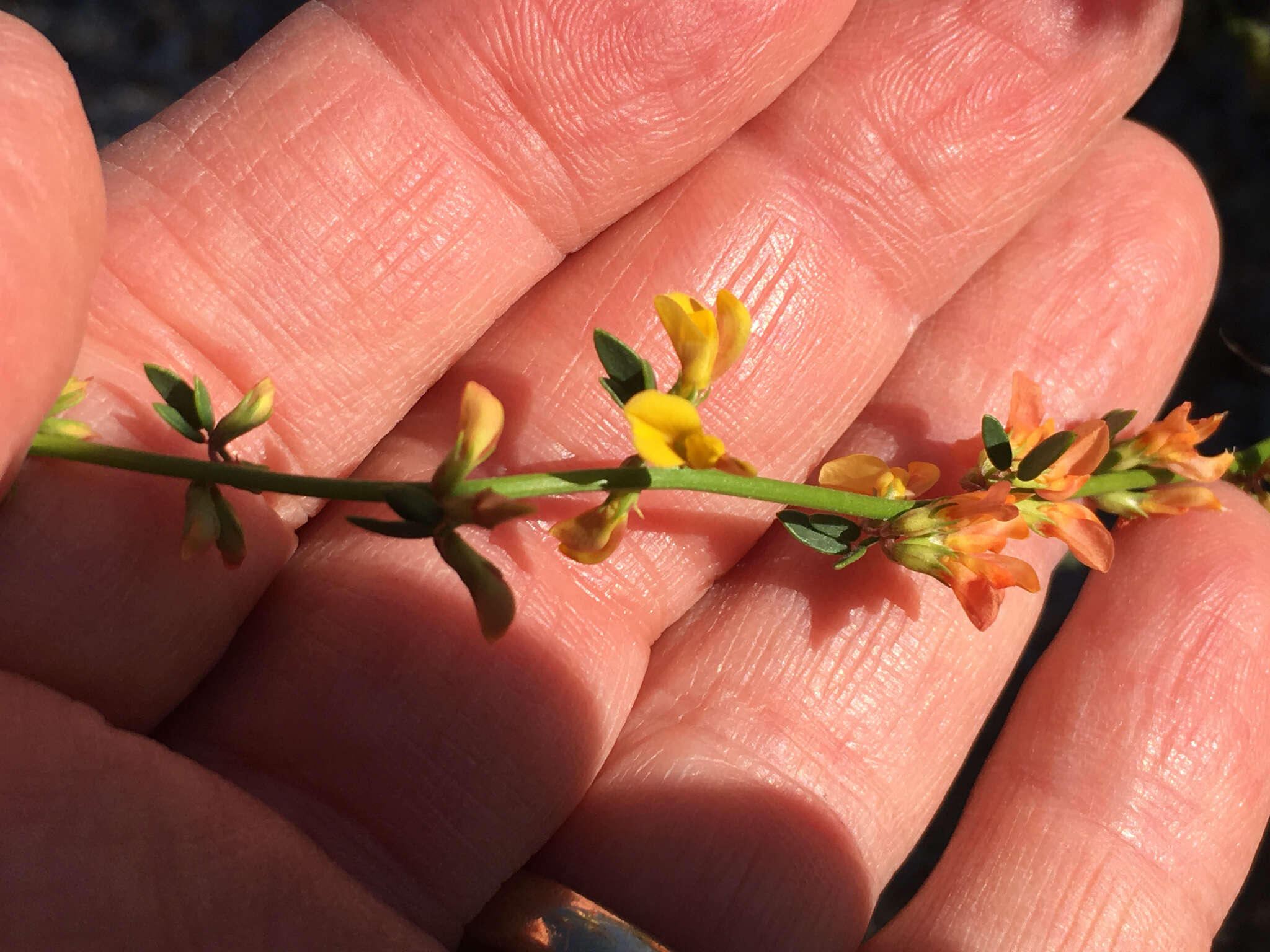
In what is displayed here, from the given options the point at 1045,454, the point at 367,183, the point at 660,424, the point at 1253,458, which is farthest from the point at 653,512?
the point at 1253,458

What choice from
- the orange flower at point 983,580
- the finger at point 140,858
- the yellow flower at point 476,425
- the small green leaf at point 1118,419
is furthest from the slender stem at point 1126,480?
the finger at point 140,858

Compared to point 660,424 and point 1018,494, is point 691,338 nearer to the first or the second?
point 660,424

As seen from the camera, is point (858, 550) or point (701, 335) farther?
point (858, 550)

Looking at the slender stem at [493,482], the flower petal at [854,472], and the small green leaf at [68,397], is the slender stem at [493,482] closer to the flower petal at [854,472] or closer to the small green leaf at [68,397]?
the small green leaf at [68,397]

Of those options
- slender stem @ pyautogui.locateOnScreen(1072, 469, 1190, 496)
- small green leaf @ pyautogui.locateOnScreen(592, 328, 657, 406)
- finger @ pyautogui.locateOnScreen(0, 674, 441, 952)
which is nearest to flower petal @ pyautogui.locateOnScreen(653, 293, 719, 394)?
small green leaf @ pyautogui.locateOnScreen(592, 328, 657, 406)

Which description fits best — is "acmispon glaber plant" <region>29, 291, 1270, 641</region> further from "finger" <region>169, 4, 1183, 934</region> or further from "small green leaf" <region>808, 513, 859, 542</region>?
"finger" <region>169, 4, 1183, 934</region>
